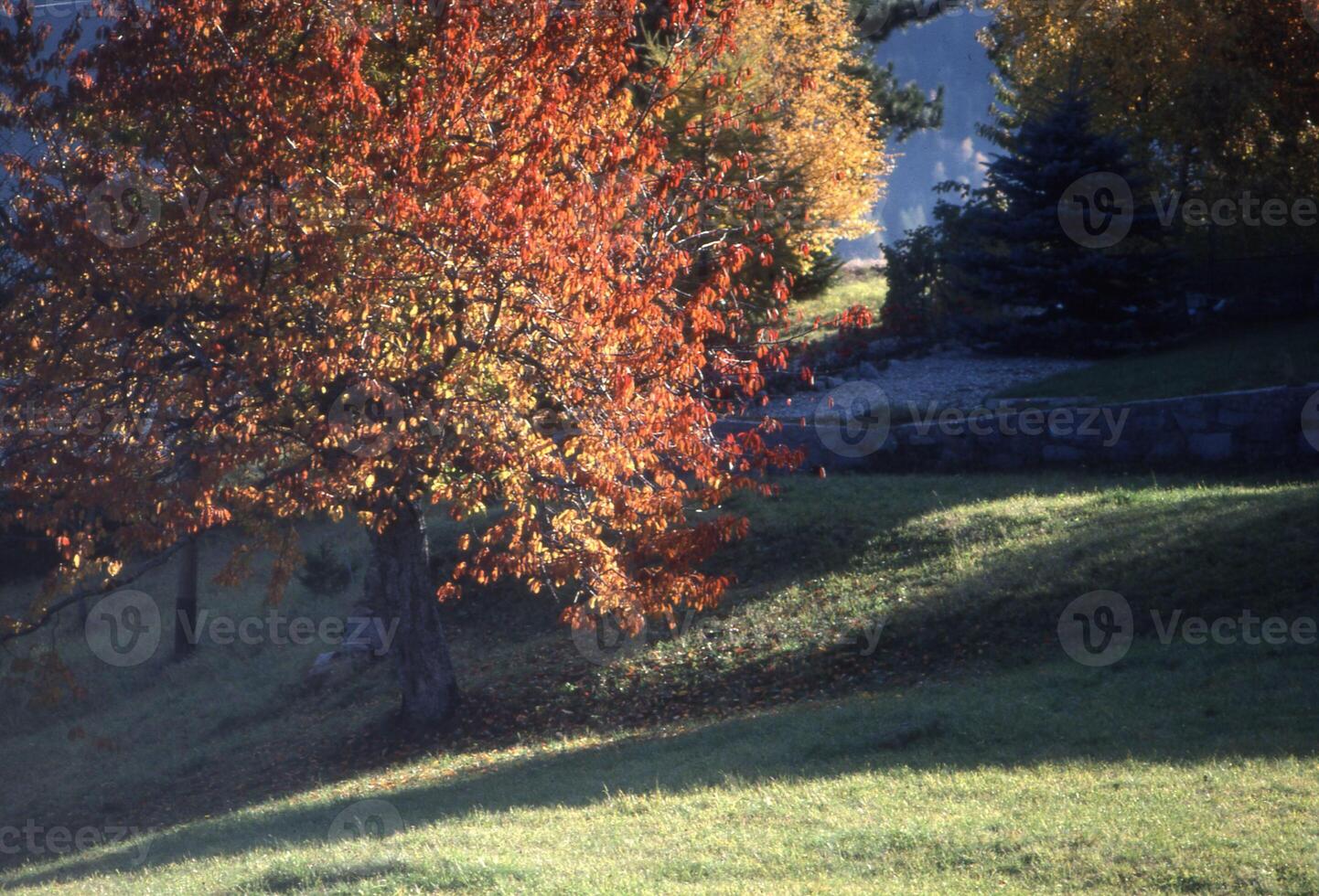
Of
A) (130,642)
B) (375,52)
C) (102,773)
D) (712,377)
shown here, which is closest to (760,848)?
(712,377)

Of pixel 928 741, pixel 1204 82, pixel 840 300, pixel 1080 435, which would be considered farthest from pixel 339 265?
pixel 840 300

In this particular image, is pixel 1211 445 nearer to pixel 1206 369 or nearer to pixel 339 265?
pixel 1206 369

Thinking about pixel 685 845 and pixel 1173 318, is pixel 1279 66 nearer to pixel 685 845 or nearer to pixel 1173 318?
pixel 1173 318

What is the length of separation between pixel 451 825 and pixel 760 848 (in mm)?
2269

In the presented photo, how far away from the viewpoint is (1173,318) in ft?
58.3

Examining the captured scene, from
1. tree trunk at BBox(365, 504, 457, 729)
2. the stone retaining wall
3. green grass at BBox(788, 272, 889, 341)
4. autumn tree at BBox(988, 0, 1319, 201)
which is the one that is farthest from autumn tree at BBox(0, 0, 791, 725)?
green grass at BBox(788, 272, 889, 341)

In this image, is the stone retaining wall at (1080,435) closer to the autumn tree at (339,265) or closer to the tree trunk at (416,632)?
the tree trunk at (416,632)

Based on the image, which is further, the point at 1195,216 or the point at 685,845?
the point at 1195,216

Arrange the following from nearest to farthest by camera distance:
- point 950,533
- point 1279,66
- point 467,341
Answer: point 467,341 < point 950,533 < point 1279,66

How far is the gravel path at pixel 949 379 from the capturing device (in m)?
16.0

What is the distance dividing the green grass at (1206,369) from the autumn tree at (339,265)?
7.31m

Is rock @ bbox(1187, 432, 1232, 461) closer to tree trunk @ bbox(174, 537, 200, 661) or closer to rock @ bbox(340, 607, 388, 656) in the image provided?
rock @ bbox(340, 607, 388, 656)

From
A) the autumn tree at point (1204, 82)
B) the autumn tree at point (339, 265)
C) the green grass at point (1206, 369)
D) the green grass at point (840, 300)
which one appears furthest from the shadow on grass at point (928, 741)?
the green grass at point (840, 300)

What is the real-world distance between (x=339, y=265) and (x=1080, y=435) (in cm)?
892
